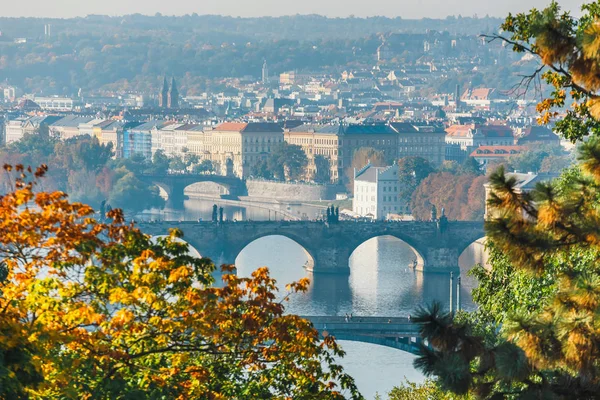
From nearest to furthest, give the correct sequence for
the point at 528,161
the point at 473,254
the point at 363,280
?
the point at 363,280 → the point at 473,254 → the point at 528,161

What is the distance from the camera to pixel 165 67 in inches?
7367

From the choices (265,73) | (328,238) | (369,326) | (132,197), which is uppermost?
(369,326)

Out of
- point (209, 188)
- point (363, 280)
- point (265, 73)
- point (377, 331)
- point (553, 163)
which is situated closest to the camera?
point (377, 331)

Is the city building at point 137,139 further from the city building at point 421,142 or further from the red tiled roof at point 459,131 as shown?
the red tiled roof at point 459,131

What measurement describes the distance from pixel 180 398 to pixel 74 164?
2740 inches

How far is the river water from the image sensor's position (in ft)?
93.8

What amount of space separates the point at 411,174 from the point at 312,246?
17351mm

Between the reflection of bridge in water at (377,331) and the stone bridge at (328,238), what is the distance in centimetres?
1659

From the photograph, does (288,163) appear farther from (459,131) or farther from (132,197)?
(459,131)

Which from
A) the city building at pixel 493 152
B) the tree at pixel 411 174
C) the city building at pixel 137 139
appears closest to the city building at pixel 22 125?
the city building at pixel 137 139

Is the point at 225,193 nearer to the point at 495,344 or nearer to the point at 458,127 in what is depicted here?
the point at 458,127

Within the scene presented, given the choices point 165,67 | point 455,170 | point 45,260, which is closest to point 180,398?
point 45,260

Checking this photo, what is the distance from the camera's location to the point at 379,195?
208 ft

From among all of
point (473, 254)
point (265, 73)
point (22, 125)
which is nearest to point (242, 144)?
point (22, 125)
